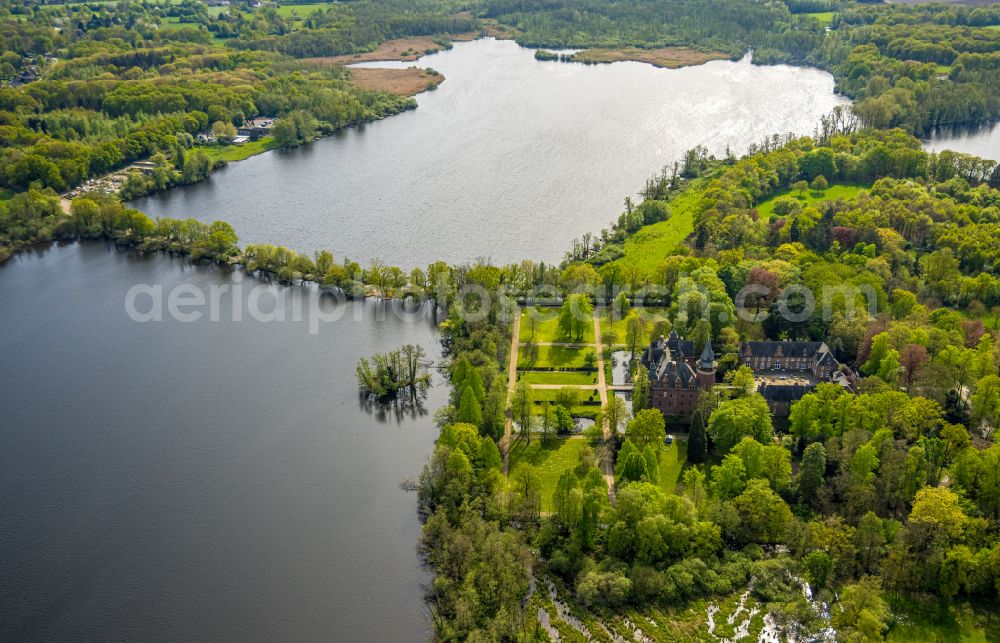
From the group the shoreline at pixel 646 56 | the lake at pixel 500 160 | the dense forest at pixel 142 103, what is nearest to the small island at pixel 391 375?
the lake at pixel 500 160

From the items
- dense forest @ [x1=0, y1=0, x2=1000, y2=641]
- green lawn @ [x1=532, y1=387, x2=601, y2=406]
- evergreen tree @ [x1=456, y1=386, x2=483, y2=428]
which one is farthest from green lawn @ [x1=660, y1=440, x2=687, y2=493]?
evergreen tree @ [x1=456, y1=386, x2=483, y2=428]

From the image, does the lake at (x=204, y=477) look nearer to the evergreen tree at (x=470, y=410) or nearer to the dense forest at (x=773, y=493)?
the evergreen tree at (x=470, y=410)

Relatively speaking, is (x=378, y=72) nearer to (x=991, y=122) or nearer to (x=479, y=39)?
(x=479, y=39)

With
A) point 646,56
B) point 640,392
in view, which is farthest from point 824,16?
point 640,392

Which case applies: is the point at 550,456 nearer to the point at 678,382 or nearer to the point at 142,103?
the point at 678,382

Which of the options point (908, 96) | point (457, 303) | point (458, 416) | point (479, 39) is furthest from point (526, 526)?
point (479, 39)

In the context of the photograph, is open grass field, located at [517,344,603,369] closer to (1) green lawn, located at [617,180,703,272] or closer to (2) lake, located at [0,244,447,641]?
(2) lake, located at [0,244,447,641]
